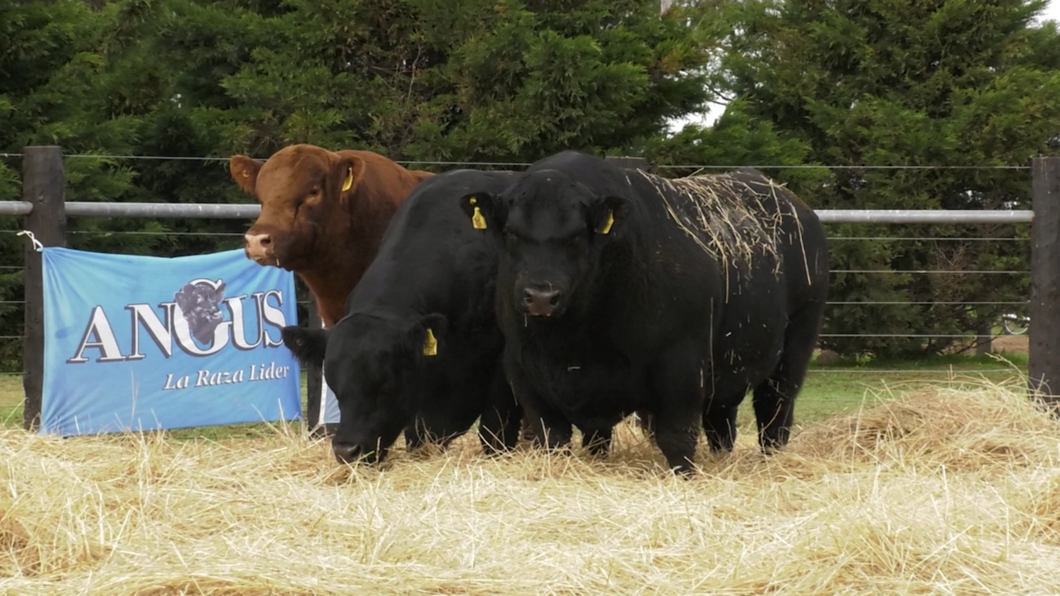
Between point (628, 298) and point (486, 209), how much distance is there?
0.72 m

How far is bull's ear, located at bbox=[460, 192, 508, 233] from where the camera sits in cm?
566

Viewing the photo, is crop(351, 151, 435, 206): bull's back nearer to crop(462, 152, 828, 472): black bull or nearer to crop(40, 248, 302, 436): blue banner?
crop(40, 248, 302, 436): blue banner

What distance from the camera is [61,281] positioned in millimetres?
7023

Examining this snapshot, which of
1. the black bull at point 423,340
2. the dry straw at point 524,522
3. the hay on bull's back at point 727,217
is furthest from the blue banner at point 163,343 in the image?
the hay on bull's back at point 727,217

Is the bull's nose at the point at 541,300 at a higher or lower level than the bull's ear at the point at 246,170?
lower

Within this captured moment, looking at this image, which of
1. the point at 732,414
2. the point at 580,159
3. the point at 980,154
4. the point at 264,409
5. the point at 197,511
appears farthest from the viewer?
the point at 980,154

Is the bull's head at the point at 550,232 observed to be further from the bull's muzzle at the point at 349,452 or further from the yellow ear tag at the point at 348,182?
the yellow ear tag at the point at 348,182

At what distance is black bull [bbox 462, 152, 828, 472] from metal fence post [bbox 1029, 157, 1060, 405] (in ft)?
7.54

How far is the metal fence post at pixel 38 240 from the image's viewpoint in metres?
7.18

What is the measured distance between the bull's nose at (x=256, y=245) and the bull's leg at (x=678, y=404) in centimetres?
199

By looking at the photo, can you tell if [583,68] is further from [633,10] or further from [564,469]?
[564,469]

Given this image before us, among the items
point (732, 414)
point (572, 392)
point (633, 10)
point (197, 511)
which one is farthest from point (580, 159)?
point (633, 10)

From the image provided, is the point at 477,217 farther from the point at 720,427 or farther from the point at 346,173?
the point at 720,427

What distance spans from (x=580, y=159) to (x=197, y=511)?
233 centimetres
